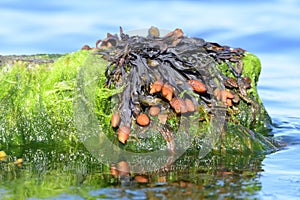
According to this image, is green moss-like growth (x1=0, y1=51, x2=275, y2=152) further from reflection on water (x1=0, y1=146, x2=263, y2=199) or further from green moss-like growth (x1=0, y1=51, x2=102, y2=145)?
reflection on water (x1=0, y1=146, x2=263, y2=199)

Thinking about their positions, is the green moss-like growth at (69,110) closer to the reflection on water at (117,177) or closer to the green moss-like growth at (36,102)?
the green moss-like growth at (36,102)

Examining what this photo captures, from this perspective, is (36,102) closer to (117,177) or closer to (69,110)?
(69,110)

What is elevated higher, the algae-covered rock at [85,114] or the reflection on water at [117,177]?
the algae-covered rock at [85,114]

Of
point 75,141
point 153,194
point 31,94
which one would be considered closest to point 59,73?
point 31,94

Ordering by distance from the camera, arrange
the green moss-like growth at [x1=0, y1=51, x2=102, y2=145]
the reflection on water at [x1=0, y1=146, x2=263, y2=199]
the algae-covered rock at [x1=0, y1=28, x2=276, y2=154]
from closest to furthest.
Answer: the reflection on water at [x1=0, y1=146, x2=263, y2=199]
the algae-covered rock at [x1=0, y1=28, x2=276, y2=154]
the green moss-like growth at [x1=0, y1=51, x2=102, y2=145]

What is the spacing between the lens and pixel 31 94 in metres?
6.10

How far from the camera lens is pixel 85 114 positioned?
592cm

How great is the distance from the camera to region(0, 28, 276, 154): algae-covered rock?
584 cm

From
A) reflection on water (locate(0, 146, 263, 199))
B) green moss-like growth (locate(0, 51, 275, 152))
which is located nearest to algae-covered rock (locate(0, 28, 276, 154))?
green moss-like growth (locate(0, 51, 275, 152))

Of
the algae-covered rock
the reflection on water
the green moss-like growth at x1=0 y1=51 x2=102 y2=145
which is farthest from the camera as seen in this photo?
the green moss-like growth at x1=0 y1=51 x2=102 y2=145

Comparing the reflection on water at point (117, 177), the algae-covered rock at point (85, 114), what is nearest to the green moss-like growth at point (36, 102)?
the algae-covered rock at point (85, 114)

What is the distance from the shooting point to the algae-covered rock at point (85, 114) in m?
5.84

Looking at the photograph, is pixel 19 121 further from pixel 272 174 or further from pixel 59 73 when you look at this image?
pixel 272 174

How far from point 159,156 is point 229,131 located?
0.84 meters
